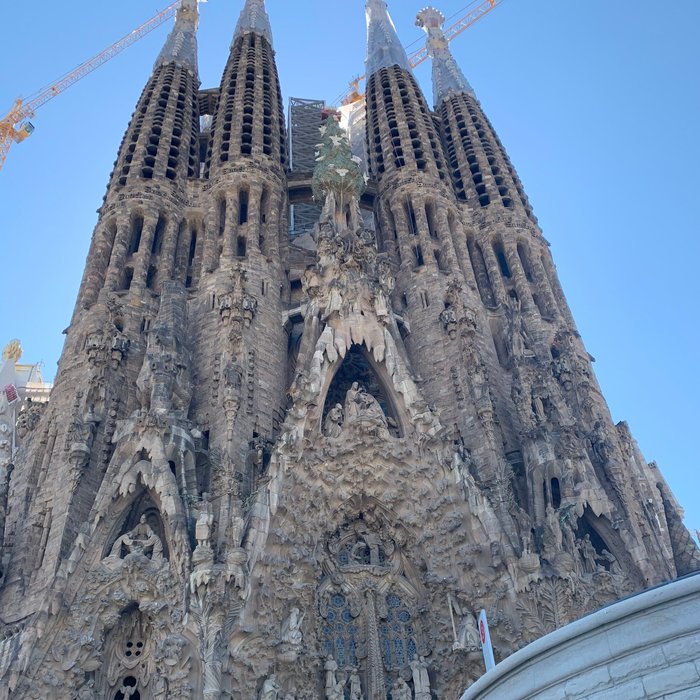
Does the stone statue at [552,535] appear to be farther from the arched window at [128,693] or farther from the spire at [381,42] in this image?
the spire at [381,42]

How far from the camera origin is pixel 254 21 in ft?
110

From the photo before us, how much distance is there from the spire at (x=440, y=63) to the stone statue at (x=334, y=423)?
63.9ft

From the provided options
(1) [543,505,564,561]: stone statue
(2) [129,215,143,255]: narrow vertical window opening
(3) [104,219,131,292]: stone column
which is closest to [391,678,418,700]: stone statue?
(1) [543,505,564,561]: stone statue

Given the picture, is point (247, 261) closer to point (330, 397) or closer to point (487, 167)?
point (330, 397)

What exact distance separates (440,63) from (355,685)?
27826mm

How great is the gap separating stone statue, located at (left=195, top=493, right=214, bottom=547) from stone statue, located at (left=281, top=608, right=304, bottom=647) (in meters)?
2.05

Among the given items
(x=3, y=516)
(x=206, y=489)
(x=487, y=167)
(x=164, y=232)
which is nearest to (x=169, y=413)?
(x=206, y=489)

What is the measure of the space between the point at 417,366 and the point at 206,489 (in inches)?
275

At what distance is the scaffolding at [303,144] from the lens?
30.9 metres

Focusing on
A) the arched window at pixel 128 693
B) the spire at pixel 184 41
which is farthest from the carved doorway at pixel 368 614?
the spire at pixel 184 41

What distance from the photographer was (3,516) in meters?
15.6

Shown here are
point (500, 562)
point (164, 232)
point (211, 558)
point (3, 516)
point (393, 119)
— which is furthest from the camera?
point (393, 119)

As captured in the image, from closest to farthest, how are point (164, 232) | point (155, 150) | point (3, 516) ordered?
1. point (3, 516)
2. point (164, 232)
3. point (155, 150)

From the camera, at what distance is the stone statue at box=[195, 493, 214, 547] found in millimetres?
13852
